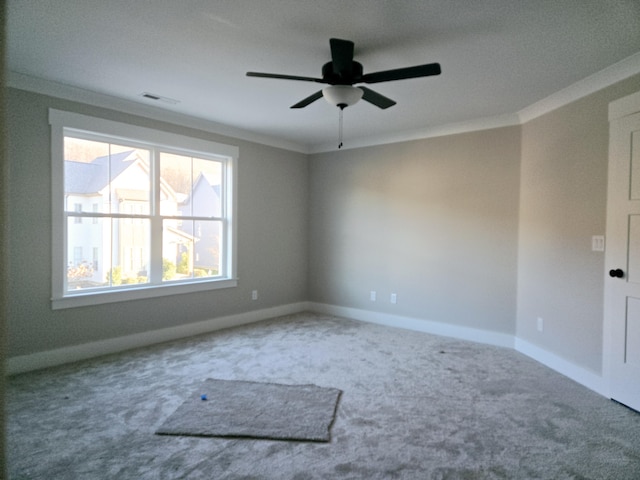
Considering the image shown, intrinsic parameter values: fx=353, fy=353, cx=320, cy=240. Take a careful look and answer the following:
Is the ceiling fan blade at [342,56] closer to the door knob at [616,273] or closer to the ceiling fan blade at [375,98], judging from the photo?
the ceiling fan blade at [375,98]

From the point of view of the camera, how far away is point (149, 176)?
4.02 meters

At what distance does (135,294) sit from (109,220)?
83 centimetres

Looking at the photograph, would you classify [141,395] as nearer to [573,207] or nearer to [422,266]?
[422,266]

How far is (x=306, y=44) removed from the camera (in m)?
2.48

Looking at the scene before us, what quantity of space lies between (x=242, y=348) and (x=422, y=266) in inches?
97.4

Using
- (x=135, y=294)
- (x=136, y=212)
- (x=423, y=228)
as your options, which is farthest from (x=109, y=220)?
(x=423, y=228)

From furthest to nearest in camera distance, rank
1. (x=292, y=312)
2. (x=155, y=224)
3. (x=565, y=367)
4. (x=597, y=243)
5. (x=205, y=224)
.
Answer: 1. (x=292, y=312)
2. (x=205, y=224)
3. (x=155, y=224)
4. (x=565, y=367)
5. (x=597, y=243)

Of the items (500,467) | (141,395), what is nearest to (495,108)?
(500,467)

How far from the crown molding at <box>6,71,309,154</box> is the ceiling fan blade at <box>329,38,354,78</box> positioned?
2.45 m

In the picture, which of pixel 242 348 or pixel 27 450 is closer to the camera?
pixel 27 450

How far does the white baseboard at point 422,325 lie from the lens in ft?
13.4

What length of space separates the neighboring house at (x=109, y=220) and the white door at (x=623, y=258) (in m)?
4.35

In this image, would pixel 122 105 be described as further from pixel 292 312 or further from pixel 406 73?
pixel 292 312

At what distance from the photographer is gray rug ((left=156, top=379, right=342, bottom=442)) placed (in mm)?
2248
